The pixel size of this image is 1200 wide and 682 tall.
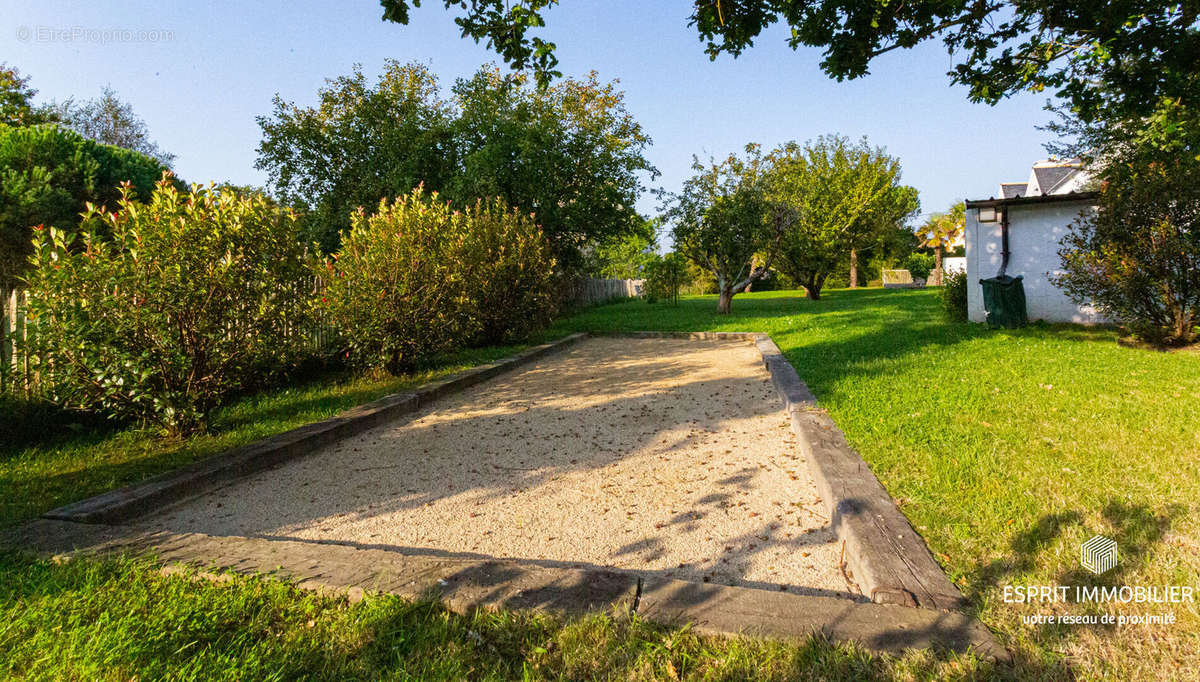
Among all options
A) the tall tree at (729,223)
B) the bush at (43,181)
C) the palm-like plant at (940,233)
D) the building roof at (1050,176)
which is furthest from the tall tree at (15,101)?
the palm-like plant at (940,233)

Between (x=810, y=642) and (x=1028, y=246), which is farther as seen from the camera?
(x=1028, y=246)

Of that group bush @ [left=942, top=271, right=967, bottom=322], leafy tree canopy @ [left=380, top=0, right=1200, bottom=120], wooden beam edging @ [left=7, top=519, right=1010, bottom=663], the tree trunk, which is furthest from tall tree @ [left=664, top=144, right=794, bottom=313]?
wooden beam edging @ [left=7, top=519, right=1010, bottom=663]

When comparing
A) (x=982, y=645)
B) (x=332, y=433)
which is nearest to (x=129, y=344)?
(x=332, y=433)

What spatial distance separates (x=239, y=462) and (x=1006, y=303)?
13.4 meters

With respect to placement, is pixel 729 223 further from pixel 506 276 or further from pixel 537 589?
pixel 537 589

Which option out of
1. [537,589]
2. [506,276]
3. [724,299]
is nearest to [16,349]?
[537,589]

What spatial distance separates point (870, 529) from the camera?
2557 mm

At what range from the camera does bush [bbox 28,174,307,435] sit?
3.92 metres

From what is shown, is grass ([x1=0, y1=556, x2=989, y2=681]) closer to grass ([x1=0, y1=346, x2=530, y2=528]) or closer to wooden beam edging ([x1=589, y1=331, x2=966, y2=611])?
wooden beam edging ([x1=589, y1=331, x2=966, y2=611])

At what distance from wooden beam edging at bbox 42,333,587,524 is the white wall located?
40.7 feet

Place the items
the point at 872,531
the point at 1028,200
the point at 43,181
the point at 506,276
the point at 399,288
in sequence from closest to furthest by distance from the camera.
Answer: the point at 872,531 < the point at 399,288 < the point at 506,276 < the point at 1028,200 < the point at 43,181

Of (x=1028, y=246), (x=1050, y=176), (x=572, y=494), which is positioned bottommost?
(x=572, y=494)

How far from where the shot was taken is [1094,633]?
1.83 m

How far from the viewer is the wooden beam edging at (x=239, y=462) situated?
299 centimetres
